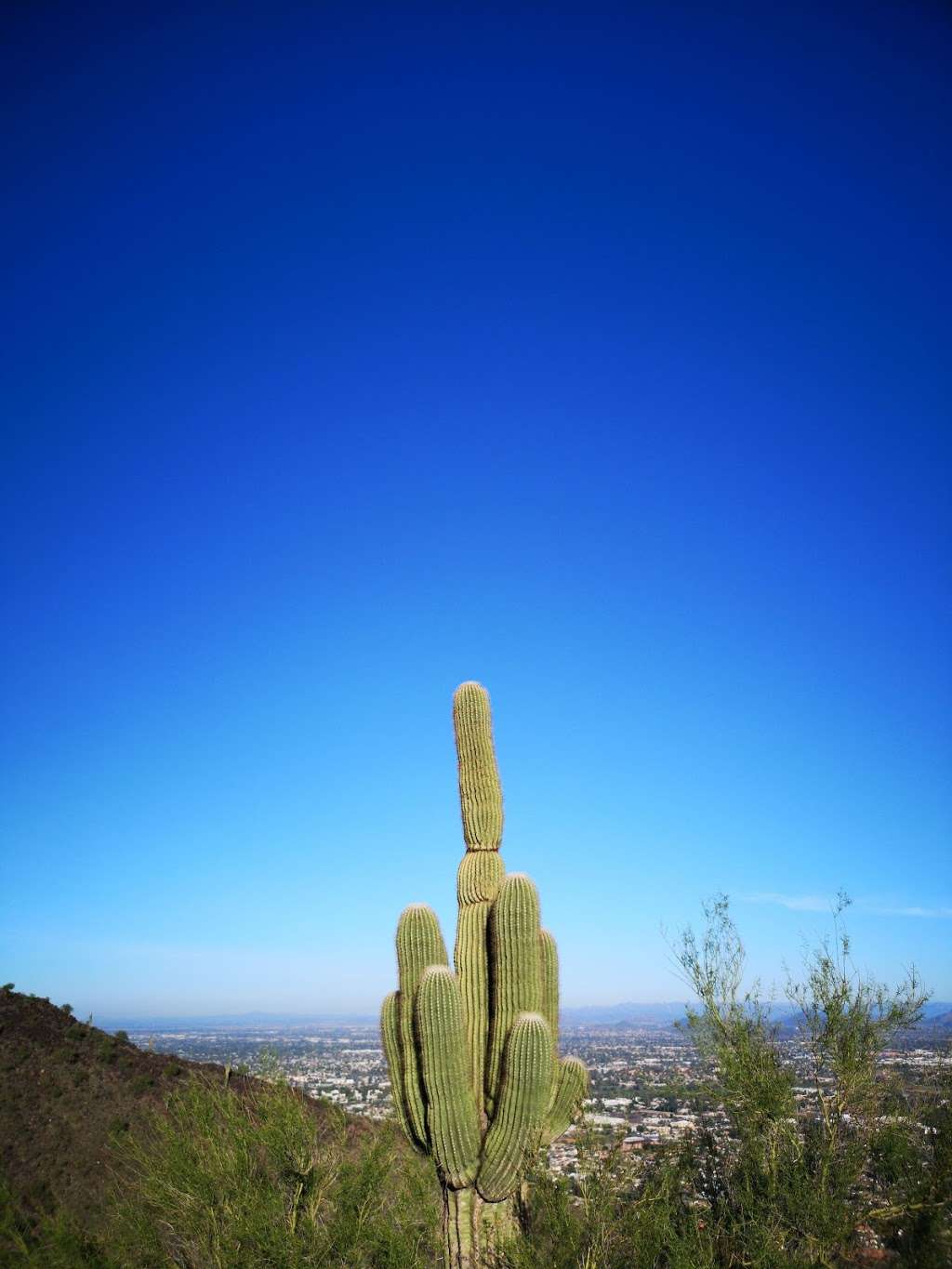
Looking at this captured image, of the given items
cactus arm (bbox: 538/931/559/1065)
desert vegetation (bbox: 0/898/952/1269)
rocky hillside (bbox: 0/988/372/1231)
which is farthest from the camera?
rocky hillside (bbox: 0/988/372/1231)

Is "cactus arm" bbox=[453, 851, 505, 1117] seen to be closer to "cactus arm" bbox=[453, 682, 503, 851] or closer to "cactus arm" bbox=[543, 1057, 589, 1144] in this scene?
"cactus arm" bbox=[453, 682, 503, 851]

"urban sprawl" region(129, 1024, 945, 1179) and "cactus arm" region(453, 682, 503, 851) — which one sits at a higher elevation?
"cactus arm" region(453, 682, 503, 851)

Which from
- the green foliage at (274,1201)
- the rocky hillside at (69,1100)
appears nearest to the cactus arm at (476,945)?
the green foliage at (274,1201)

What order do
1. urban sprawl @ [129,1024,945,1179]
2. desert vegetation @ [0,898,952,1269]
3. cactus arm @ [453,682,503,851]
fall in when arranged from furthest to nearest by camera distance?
urban sprawl @ [129,1024,945,1179] → cactus arm @ [453,682,503,851] → desert vegetation @ [0,898,952,1269]

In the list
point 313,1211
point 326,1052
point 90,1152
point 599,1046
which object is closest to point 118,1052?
point 90,1152

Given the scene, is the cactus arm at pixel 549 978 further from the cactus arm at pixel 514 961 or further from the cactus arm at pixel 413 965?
the cactus arm at pixel 413 965

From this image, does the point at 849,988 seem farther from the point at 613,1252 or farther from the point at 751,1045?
the point at 613,1252

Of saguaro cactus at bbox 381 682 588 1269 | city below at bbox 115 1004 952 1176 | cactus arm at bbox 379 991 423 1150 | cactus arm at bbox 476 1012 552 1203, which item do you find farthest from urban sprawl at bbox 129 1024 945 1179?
cactus arm at bbox 379 991 423 1150
